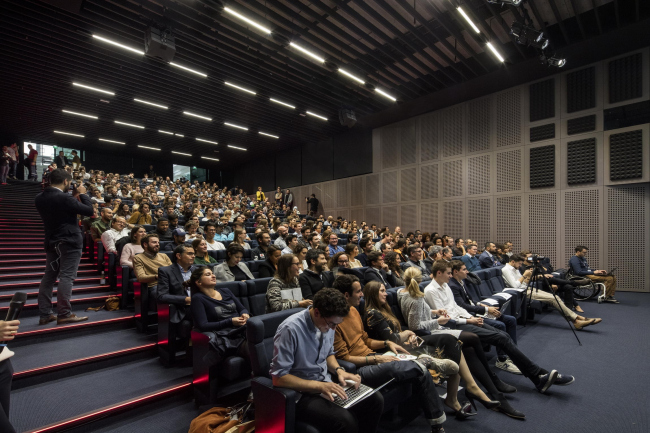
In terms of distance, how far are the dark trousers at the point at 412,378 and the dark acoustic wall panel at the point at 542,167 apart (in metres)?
7.40

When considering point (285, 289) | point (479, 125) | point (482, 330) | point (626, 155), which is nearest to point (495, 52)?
point (479, 125)

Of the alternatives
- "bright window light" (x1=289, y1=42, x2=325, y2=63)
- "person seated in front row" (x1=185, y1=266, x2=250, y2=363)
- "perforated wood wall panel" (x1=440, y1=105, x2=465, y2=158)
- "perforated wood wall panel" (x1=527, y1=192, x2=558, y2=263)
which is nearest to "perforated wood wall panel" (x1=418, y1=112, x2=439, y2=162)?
"perforated wood wall panel" (x1=440, y1=105, x2=465, y2=158)

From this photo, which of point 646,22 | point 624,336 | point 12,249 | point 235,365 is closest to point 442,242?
point 624,336

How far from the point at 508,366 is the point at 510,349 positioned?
49 centimetres

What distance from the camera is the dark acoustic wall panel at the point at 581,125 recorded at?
700 cm

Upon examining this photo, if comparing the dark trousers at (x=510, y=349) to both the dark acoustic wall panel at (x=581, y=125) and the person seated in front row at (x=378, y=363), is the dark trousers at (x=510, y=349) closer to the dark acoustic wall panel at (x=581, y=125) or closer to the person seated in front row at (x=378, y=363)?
the person seated in front row at (x=378, y=363)

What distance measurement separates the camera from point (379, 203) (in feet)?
36.4

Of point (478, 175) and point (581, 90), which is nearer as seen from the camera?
point (581, 90)

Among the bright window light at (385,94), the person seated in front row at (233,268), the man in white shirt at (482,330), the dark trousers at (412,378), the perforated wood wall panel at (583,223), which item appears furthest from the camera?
the bright window light at (385,94)

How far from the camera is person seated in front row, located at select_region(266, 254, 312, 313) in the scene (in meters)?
2.69

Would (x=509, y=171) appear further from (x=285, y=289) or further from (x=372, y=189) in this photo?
(x=285, y=289)

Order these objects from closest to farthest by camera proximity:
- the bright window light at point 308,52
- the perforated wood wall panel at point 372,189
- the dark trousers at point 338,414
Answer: the dark trousers at point 338,414 < the bright window light at point 308,52 < the perforated wood wall panel at point 372,189

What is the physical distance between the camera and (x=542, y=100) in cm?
769

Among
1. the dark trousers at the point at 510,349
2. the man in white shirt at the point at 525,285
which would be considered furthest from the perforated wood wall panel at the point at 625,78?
the dark trousers at the point at 510,349
